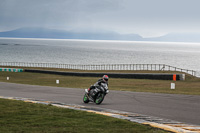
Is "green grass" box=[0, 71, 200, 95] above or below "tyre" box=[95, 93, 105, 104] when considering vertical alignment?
below

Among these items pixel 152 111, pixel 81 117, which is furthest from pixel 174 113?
pixel 81 117

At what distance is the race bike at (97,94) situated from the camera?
591 inches

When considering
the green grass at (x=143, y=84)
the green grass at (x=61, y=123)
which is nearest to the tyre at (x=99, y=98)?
the green grass at (x=61, y=123)

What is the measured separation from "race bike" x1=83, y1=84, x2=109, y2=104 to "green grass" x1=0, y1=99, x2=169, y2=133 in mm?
3175

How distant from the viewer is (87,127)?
29.6ft

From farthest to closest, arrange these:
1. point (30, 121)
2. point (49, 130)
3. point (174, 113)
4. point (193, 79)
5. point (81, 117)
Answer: point (193, 79)
point (174, 113)
point (81, 117)
point (30, 121)
point (49, 130)

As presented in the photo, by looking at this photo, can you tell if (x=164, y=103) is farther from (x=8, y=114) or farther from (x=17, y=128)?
(x=17, y=128)

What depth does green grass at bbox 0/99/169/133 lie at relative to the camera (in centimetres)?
857

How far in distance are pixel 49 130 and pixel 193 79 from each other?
33.3m

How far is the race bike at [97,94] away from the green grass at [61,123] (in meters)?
3.18

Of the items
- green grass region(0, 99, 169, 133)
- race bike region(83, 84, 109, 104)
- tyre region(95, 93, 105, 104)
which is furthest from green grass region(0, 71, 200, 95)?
green grass region(0, 99, 169, 133)

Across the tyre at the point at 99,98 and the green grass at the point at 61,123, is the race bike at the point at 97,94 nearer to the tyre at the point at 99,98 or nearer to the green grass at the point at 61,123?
the tyre at the point at 99,98

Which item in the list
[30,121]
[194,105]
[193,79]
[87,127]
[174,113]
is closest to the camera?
[87,127]

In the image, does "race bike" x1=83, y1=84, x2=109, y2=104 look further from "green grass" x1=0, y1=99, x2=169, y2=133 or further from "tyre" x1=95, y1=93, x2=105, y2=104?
"green grass" x1=0, y1=99, x2=169, y2=133
